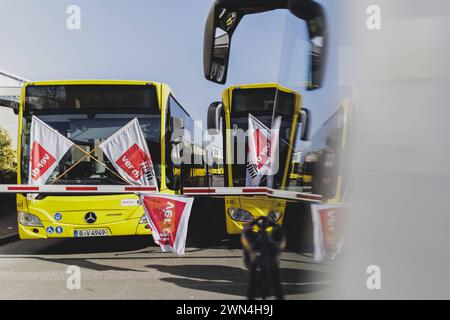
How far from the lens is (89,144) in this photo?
18.3ft

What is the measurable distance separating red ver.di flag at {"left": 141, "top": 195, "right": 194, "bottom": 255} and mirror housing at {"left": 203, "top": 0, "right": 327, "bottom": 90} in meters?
1.77

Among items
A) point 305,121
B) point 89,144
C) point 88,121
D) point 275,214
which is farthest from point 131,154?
point 305,121

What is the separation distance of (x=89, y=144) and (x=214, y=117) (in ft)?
5.58

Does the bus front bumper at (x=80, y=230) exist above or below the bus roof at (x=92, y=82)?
below

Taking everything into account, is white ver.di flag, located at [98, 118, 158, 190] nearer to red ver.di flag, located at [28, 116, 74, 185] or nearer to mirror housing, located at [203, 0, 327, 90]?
red ver.di flag, located at [28, 116, 74, 185]

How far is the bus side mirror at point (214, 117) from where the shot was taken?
574 centimetres

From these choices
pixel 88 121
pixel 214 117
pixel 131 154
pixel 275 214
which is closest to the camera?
pixel 275 214

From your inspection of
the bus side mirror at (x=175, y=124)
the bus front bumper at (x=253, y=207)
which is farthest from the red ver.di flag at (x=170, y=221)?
the bus side mirror at (x=175, y=124)

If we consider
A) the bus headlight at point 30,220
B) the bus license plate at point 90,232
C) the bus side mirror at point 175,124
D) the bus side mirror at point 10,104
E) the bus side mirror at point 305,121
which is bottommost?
the bus license plate at point 90,232

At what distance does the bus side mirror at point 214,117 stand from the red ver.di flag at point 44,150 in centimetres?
184

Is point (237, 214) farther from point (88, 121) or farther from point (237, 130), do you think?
point (88, 121)

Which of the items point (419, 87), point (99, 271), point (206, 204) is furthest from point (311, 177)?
→ point (206, 204)

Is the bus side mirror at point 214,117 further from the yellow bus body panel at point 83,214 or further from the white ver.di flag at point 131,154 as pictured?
the yellow bus body panel at point 83,214

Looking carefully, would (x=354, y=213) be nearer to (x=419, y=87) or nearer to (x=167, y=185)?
(x=419, y=87)
